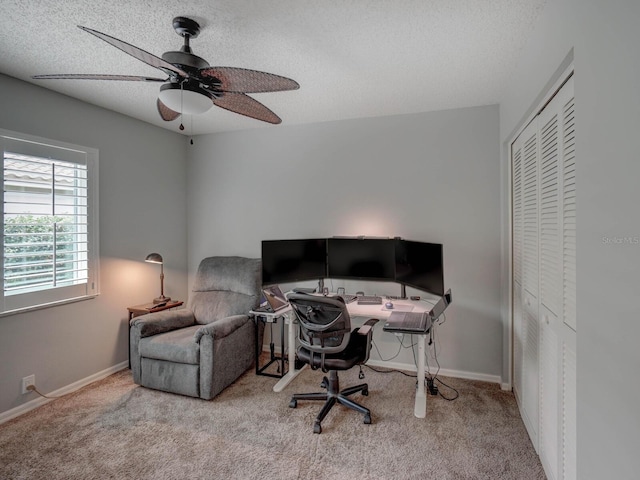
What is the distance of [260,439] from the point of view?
219cm

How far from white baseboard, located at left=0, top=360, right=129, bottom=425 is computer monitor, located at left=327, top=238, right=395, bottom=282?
234 centimetres

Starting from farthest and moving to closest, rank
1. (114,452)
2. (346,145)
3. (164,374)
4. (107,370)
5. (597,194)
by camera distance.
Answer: (346,145) → (107,370) → (164,374) → (114,452) → (597,194)

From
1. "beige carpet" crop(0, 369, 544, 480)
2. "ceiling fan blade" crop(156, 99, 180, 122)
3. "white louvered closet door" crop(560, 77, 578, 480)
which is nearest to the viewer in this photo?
"white louvered closet door" crop(560, 77, 578, 480)

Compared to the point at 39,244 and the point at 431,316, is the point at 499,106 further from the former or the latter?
the point at 39,244

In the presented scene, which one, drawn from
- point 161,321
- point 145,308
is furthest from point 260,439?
point 145,308

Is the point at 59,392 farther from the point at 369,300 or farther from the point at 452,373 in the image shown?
the point at 452,373

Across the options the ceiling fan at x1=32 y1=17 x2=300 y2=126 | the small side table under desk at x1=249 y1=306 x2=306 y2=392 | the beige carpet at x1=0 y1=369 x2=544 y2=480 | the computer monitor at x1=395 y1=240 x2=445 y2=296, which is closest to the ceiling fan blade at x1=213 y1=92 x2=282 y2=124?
the ceiling fan at x1=32 y1=17 x2=300 y2=126

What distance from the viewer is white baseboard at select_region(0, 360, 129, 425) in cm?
242

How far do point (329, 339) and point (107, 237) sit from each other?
238 centimetres

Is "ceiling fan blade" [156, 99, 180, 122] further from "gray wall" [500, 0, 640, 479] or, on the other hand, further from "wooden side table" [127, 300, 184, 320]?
"gray wall" [500, 0, 640, 479]

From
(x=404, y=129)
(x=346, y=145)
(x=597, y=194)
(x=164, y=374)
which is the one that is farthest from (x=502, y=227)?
(x=164, y=374)

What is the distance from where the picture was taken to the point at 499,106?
9.49 ft

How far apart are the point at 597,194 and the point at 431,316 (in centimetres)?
157

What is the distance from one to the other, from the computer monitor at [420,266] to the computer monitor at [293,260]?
770 millimetres
